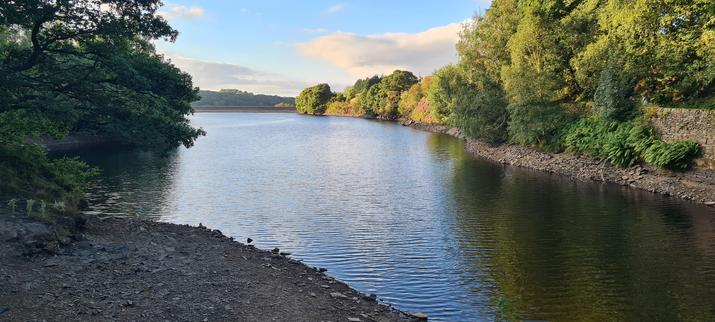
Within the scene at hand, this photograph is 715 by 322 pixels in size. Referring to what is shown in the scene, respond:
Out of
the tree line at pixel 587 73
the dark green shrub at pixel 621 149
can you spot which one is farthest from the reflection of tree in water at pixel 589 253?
the tree line at pixel 587 73

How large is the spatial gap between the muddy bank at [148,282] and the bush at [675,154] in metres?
30.8

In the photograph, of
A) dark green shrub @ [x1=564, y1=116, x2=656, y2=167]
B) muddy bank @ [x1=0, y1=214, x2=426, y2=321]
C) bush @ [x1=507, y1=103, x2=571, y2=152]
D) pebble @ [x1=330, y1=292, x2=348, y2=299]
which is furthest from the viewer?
bush @ [x1=507, y1=103, x2=571, y2=152]

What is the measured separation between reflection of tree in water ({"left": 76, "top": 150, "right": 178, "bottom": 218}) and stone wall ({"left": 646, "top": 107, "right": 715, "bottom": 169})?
37357 millimetres

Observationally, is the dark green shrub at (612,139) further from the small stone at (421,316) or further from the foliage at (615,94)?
the small stone at (421,316)

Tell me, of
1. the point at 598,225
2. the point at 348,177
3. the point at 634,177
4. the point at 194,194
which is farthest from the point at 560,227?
the point at 194,194

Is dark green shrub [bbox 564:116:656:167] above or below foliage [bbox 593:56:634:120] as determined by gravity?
below

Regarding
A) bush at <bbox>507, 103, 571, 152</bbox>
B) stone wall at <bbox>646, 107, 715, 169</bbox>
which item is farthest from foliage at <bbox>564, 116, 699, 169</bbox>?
bush at <bbox>507, 103, 571, 152</bbox>

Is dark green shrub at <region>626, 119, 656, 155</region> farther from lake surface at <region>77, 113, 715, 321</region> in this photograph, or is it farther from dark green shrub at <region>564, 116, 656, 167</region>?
lake surface at <region>77, 113, 715, 321</region>

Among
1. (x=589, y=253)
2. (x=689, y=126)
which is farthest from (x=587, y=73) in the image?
(x=589, y=253)

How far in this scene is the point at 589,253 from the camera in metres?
22.5

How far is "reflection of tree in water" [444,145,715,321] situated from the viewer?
54.9 ft

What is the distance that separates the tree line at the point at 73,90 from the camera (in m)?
18.4

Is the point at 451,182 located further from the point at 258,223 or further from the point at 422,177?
the point at 258,223

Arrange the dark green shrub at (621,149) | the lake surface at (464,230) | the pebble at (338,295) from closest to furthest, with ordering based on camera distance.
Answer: the pebble at (338,295)
the lake surface at (464,230)
the dark green shrub at (621,149)
